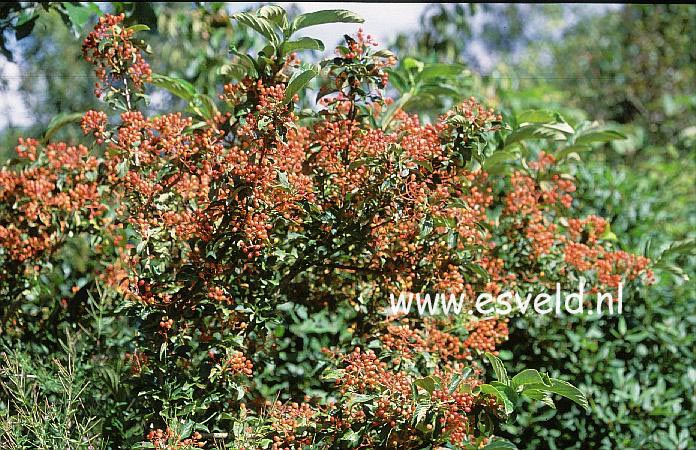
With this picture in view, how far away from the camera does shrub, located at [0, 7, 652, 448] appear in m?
1.54

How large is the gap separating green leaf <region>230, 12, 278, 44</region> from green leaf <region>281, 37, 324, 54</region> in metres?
0.03

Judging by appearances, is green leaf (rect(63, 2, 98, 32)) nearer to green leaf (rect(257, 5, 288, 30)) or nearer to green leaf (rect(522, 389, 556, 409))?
green leaf (rect(257, 5, 288, 30))

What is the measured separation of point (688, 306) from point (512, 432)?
36.6 inches

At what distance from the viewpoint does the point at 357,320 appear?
6.36 feet

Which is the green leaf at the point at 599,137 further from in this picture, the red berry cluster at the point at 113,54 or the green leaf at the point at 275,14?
the red berry cluster at the point at 113,54

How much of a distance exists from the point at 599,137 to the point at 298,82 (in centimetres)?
101

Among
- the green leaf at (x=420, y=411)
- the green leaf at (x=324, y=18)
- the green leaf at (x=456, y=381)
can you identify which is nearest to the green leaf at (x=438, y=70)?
the green leaf at (x=324, y=18)

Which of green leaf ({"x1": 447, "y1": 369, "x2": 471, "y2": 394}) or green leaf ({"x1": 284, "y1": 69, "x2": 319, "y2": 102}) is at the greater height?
green leaf ({"x1": 284, "y1": 69, "x2": 319, "y2": 102})

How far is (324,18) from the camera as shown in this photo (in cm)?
160

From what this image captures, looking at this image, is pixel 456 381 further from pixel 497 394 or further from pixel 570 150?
pixel 570 150

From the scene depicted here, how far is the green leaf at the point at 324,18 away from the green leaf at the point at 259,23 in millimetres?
43

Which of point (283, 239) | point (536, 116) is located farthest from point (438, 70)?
point (283, 239)

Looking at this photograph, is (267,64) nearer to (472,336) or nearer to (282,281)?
(282,281)

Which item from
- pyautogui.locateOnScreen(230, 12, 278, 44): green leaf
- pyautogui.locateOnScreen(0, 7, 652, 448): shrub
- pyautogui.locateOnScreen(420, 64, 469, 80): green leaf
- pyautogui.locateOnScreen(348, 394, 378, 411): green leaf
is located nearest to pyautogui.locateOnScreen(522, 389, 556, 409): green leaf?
pyautogui.locateOnScreen(0, 7, 652, 448): shrub
